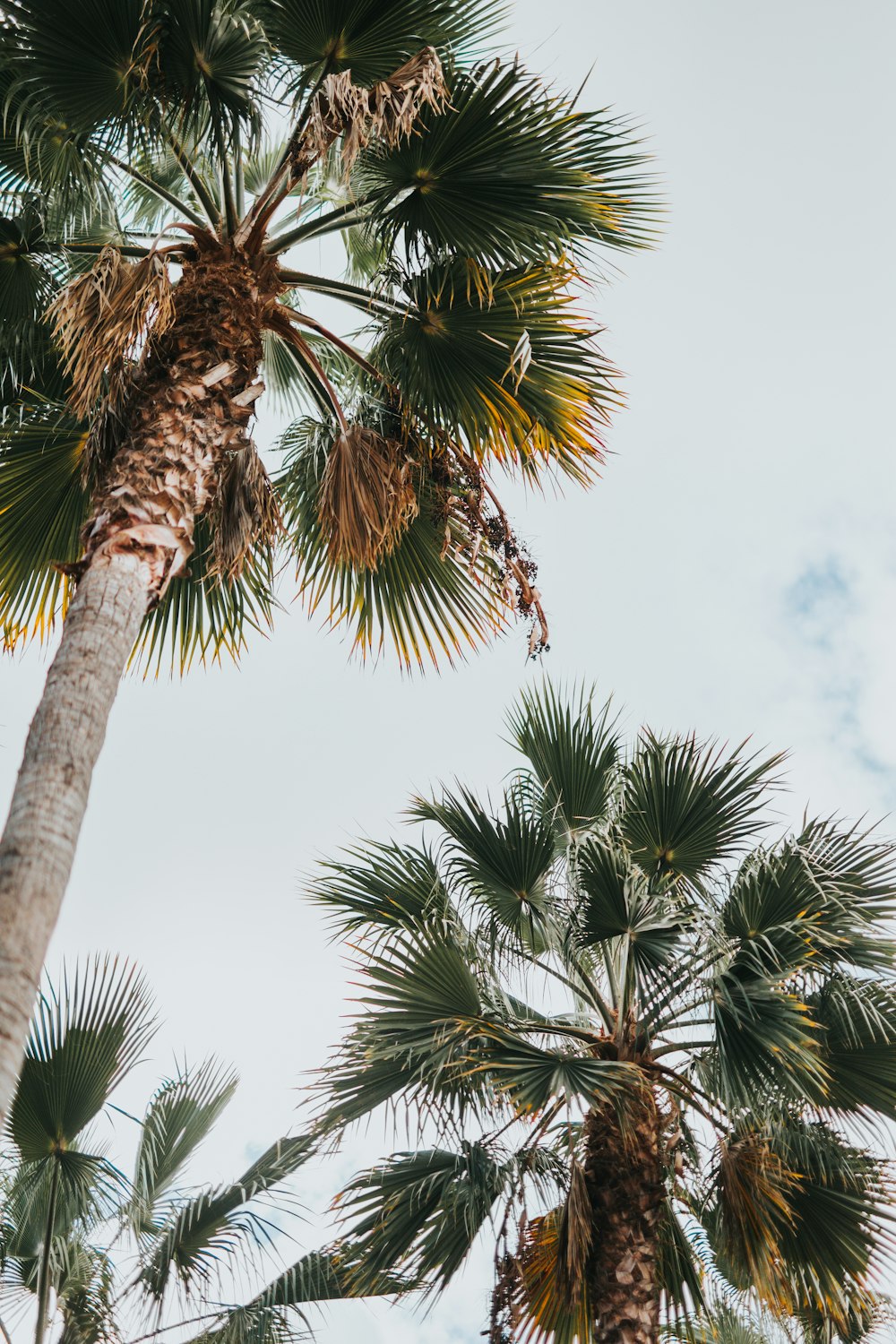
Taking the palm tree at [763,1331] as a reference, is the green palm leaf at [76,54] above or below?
above

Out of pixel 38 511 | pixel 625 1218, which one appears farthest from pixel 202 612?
pixel 625 1218

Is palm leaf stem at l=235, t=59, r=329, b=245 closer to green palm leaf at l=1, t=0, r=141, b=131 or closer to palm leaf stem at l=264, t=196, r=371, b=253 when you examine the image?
palm leaf stem at l=264, t=196, r=371, b=253

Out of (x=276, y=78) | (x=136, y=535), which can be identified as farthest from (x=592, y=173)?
(x=136, y=535)

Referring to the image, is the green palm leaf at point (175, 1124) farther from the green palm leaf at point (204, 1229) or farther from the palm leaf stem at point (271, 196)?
the palm leaf stem at point (271, 196)

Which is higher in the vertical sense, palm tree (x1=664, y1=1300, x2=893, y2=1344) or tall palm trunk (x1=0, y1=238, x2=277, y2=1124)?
tall palm trunk (x1=0, y1=238, x2=277, y2=1124)

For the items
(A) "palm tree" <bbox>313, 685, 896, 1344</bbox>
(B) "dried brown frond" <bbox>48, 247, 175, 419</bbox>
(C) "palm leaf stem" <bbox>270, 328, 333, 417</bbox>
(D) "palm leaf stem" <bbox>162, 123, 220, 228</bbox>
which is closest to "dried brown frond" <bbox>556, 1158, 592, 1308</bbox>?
(A) "palm tree" <bbox>313, 685, 896, 1344</bbox>

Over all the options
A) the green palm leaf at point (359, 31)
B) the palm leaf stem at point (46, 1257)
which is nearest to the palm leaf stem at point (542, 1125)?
the palm leaf stem at point (46, 1257)

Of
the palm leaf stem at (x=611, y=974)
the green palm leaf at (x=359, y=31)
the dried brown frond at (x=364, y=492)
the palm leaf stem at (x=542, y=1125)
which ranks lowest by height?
the palm leaf stem at (x=542, y=1125)

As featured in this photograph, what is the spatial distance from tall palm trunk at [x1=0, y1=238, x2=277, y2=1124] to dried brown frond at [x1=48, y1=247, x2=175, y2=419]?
105 mm

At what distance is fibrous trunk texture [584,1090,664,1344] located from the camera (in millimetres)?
5488

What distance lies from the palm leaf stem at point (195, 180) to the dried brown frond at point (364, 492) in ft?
4.20

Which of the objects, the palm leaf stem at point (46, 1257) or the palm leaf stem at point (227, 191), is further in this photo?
the palm leaf stem at point (46, 1257)

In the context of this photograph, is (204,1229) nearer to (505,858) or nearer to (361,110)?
(505,858)

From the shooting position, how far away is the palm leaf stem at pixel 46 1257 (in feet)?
19.0
